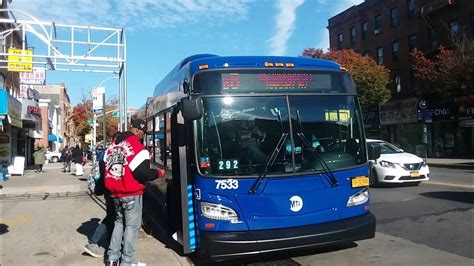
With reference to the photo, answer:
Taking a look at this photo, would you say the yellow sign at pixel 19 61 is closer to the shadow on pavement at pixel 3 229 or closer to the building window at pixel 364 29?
the shadow on pavement at pixel 3 229

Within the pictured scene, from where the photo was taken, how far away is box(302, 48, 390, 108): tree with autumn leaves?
115 feet

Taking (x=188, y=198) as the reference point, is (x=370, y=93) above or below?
above

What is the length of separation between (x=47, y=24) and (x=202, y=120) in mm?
14859

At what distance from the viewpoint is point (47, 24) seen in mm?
18609

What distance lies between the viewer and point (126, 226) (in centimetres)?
574

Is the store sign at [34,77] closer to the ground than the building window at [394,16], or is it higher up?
closer to the ground

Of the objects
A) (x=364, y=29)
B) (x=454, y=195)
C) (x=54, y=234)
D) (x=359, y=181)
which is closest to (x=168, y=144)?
(x=54, y=234)

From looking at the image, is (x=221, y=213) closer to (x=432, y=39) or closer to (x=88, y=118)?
(x=432, y=39)

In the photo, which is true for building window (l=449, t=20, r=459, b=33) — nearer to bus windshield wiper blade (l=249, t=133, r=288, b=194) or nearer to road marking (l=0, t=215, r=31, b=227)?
road marking (l=0, t=215, r=31, b=227)

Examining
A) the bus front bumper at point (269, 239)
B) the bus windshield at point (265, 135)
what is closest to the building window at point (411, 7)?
the bus windshield at point (265, 135)

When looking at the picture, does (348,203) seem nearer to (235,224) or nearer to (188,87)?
(235,224)

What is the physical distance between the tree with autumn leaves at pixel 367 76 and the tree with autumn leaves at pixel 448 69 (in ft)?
9.18

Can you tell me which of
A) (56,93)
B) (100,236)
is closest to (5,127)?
(100,236)

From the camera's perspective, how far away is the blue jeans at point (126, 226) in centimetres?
569
